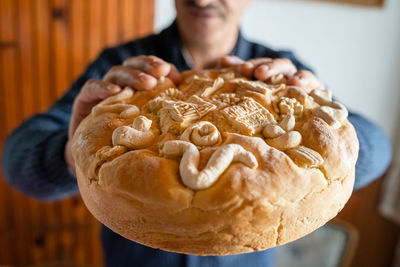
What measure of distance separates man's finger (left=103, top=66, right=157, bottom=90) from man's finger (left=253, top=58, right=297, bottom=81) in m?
0.30

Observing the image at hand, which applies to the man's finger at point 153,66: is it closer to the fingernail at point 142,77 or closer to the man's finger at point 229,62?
the fingernail at point 142,77

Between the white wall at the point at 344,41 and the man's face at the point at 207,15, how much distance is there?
0.95m

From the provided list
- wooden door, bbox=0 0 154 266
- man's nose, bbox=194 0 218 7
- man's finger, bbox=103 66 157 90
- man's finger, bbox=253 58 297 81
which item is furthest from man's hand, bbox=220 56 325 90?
wooden door, bbox=0 0 154 266

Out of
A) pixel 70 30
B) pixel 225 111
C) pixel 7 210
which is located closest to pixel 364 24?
pixel 70 30

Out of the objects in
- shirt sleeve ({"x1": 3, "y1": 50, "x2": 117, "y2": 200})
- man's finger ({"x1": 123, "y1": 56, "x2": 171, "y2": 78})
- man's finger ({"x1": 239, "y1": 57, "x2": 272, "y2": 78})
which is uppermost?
man's finger ({"x1": 239, "y1": 57, "x2": 272, "y2": 78})

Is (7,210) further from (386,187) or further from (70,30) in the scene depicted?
(386,187)

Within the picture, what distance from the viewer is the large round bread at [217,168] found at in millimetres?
725

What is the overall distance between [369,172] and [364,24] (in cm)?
151

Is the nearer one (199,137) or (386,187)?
(199,137)

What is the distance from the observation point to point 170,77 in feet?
3.50

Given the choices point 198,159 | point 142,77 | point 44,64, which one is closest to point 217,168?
point 198,159

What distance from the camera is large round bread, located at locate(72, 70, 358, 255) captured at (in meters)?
0.73

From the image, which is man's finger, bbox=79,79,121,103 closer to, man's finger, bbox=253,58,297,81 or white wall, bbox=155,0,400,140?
man's finger, bbox=253,58,297,81

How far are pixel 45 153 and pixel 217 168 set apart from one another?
3.45ft
